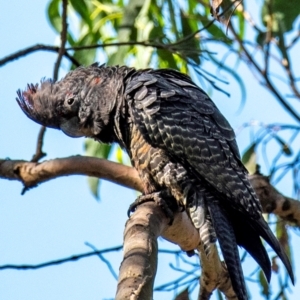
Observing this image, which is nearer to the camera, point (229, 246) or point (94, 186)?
point (229, 246)

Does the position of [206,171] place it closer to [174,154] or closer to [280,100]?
[174,154]

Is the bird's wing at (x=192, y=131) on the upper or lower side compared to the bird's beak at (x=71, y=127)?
lower

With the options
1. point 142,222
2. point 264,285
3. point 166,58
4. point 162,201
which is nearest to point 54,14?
point 166,58

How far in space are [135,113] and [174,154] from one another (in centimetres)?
25

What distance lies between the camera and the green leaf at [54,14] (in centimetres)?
466

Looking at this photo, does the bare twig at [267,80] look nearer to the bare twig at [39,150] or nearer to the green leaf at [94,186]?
the green leaf at [94,186]

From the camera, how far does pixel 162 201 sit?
3.37 meters

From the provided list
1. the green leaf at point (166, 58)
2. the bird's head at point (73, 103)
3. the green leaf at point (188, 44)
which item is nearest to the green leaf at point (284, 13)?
the green leaf at point (188, 44)

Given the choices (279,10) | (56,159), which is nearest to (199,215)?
(56,159)

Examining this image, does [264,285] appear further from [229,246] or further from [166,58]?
[166,58]

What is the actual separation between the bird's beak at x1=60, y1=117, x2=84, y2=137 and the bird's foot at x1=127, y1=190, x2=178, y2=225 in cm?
48

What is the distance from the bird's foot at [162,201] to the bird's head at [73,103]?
41cm

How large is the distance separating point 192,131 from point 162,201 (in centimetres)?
33

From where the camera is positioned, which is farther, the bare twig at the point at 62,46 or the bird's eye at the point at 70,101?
the bare twig at the point at 62,46
